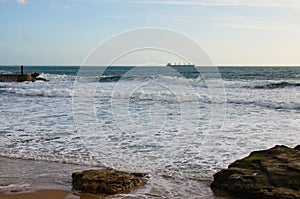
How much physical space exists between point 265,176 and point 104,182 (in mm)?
2434

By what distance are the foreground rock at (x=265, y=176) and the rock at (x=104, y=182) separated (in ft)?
4.36

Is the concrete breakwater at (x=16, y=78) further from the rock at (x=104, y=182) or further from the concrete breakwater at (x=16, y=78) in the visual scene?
the rock at (x=104, y=182)

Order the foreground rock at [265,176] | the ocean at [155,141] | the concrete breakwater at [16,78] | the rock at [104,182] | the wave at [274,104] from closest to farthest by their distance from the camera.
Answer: the foreground rock at [265,176] → the rock at [104,182] → the ocean at [155,141] → the wave at [274,104] → the concrete breakwater at [16,78]

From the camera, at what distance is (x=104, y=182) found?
6.28 metres

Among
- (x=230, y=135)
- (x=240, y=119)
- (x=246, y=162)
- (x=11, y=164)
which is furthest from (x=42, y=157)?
(x=240, y=119)

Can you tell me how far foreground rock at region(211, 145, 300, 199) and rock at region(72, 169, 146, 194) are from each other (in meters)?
1.33

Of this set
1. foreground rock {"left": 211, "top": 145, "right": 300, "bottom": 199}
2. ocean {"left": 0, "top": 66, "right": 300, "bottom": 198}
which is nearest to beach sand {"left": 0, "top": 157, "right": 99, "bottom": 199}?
ocean {"left": 0, "top": 66, "right": 300, "bottom": 198}

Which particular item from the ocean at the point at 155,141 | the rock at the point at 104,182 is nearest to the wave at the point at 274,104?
the ocean at the point at 155,141

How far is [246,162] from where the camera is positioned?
6754mm

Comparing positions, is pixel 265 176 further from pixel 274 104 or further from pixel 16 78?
pixel 16 78

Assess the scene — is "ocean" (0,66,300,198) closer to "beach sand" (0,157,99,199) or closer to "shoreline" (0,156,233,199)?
"shoreline" (0,156,233,199)

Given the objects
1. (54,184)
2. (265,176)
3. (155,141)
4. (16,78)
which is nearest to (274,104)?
(155,141)

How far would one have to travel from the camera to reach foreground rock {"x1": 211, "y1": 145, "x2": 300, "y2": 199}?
5.74 meters

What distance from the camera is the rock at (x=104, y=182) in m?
6.17
